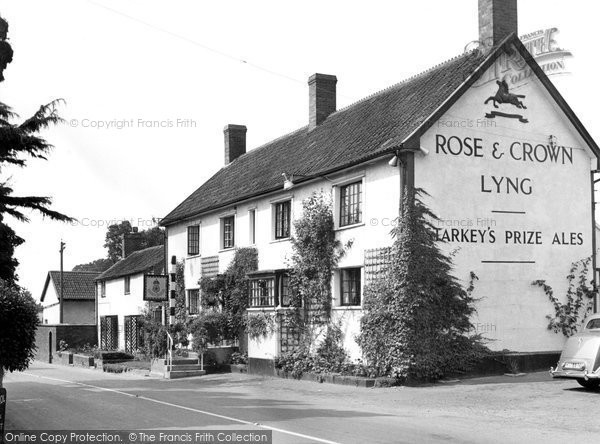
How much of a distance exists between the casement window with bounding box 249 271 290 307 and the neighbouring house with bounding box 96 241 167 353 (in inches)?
431

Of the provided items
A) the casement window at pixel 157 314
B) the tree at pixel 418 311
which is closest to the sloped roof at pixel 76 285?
the casement window at pixel 157 314

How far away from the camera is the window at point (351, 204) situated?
70.6 ft

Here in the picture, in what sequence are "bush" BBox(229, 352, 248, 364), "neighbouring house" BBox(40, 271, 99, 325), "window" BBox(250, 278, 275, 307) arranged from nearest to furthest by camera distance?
1. "window" BBox(250, 278, 275, 307)
2. "bush" BBox(229, 352, 248, 364)
3. "neighbouring house" BBox(40, 271, 99, 325)

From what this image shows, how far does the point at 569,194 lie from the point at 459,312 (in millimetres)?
5660

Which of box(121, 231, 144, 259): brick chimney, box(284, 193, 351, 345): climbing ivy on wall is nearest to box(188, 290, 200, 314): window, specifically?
box(284, 193, 351, 345): climbing ivy on wall

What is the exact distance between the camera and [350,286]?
2183cm

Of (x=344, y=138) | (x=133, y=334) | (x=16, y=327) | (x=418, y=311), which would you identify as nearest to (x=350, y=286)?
(x=418, y=311)

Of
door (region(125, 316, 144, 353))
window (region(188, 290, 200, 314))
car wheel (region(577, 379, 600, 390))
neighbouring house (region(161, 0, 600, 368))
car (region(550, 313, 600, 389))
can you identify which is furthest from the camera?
door (region(125, 316, 144, 353))

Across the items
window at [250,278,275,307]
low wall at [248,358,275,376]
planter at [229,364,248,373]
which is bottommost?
planter at [229,364,248,373]

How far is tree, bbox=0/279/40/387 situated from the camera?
34.0 ft

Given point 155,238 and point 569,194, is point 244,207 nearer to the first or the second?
point 569,194

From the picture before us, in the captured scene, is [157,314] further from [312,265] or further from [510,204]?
[510,204]

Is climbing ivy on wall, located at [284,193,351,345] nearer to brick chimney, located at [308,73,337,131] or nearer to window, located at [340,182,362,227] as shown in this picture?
window, located at [340,182,362,227]

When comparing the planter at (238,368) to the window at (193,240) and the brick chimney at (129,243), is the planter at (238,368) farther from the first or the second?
the brick chimney at (129,243)
